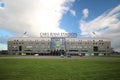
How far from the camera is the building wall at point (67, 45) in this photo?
169750mm

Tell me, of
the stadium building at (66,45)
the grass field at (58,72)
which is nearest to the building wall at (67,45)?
the stadium building at (66,45)

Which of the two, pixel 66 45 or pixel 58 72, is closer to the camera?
pixel 58 72

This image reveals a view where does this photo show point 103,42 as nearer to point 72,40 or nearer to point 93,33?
point 93,33

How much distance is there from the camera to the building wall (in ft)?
557

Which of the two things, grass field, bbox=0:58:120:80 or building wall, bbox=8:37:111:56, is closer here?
grass field, bbox=0:58:120:80

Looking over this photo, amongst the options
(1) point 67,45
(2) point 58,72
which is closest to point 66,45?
(1) point 67,45

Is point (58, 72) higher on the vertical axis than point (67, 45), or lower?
lower

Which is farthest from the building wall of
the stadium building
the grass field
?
the grass field

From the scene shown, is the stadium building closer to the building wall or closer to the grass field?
the building wall

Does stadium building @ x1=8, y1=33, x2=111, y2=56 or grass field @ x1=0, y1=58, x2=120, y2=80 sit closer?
grass field @ x1=0, y1=58, x2=120, y2=80

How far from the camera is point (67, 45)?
172000mm

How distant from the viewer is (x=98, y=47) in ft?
568

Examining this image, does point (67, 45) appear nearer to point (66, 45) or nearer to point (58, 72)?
point (66, 45)

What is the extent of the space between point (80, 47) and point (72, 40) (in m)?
10.3
